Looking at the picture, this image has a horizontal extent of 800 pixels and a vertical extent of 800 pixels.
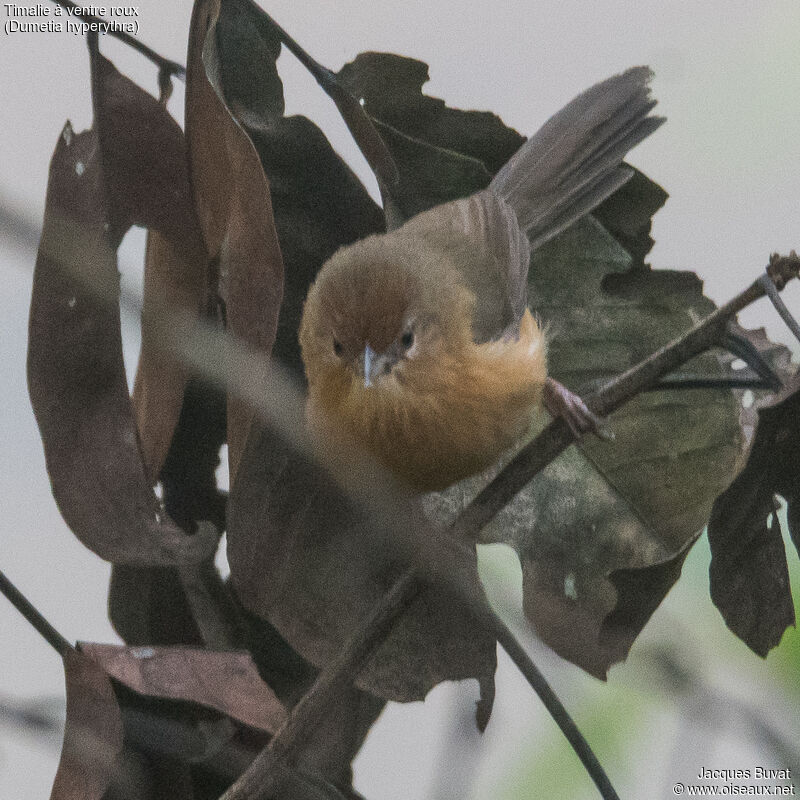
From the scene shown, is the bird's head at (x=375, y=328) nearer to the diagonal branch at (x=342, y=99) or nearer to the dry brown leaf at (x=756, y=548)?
the diagonal branch at (x=342, y=99)

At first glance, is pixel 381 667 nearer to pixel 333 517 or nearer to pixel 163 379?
pixel 333 517

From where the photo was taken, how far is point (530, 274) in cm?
314

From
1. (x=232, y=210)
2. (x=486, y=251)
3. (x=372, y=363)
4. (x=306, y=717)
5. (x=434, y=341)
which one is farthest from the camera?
(x=486, y=251)

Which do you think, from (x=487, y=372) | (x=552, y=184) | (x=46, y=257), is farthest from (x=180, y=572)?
(x=552, y=184)

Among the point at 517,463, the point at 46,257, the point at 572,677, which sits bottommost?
the point at 572,677

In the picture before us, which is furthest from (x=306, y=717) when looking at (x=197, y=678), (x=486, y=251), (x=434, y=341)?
(x=486, y=251)

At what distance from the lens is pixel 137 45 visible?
228 centimetres

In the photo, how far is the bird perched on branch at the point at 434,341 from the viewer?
302cm

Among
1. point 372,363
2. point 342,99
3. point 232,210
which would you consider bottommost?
point 372,363

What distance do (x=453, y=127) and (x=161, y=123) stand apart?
2.72ft

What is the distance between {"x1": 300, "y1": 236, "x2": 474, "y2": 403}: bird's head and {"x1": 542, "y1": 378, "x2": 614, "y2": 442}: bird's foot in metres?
0.37

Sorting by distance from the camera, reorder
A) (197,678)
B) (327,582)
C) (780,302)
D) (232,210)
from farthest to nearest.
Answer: (327,582) < (232,210) < (197,678) < (780,302)

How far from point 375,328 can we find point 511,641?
1.38 meters

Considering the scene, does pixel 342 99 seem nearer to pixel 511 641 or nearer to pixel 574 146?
pixel 511 641
